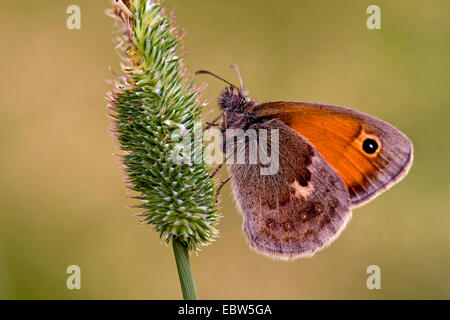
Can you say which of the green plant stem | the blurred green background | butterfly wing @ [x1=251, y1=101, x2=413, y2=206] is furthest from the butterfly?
the blurred green background

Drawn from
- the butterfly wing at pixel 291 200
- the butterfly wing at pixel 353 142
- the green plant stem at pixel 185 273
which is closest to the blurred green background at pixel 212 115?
the butterfly wing at pixel 291 200

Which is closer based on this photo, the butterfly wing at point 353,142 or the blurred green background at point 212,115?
the butterfly wing at point 353,142

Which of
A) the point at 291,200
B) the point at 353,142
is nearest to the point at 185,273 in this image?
the point at 291,200

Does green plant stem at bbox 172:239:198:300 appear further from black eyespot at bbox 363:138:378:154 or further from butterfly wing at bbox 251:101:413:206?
black eyespot at bbox 363:138:378:154

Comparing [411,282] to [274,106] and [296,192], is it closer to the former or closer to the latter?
[296,192]

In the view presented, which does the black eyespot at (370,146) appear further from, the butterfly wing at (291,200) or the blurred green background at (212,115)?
the blurred green background at (212,115)
